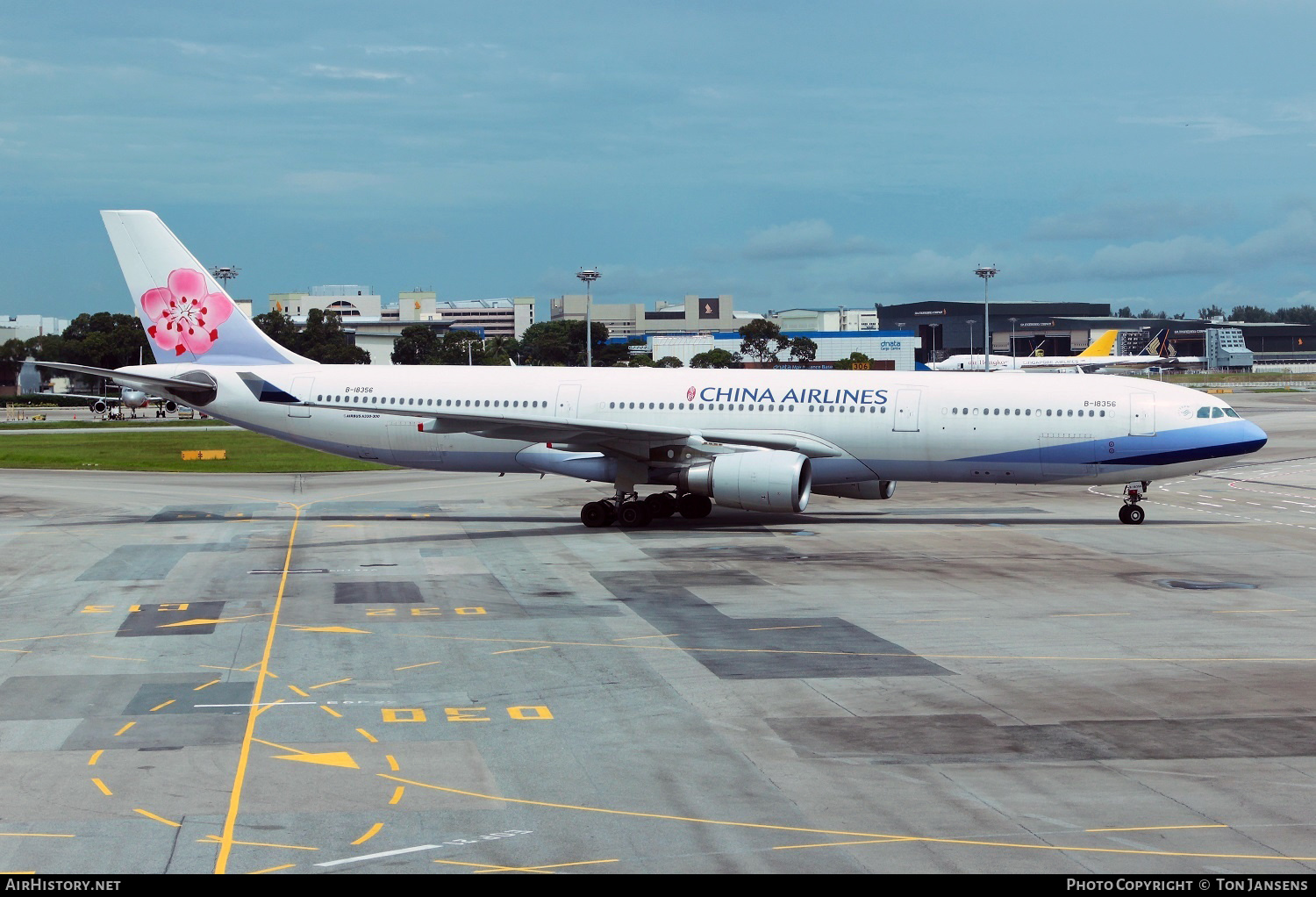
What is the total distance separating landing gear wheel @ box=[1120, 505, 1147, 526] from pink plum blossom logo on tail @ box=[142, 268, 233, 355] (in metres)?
31.1

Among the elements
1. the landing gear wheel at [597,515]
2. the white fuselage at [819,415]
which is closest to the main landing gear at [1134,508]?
the white fuselage at [819,415]

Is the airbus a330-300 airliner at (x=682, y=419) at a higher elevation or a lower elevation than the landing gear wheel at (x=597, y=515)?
higher

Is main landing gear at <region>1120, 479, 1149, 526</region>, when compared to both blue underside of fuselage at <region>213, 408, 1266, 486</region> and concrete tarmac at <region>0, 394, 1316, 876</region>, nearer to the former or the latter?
blue underside of fuselage at <region>213, 408, 1266, 486</region>

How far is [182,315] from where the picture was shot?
42781mm

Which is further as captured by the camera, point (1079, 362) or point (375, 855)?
point (1079, 362)

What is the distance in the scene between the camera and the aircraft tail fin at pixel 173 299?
140ft

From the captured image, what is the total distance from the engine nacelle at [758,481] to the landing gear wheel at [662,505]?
2.77 metres

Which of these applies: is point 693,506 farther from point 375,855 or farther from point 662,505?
point 375,855

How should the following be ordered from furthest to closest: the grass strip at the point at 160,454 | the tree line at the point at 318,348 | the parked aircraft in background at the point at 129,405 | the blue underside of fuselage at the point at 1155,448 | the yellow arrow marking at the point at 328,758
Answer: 1. the tree line at the point at 318,348
2. the parked aircraft in background at the point at 129,405
3. the grass strip at the point at 160,454
4. the blue underside of fuselage at the point at 1155,448
5. the yellow arrow marking at the point at 328,758

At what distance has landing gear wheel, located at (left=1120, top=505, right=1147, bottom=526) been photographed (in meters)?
Answer: 38.9

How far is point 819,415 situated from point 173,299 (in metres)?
22.8

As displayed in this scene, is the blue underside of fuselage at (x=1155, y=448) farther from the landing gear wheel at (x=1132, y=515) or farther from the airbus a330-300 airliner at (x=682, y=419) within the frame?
the landing gear wheel at (x=1132, y=515)

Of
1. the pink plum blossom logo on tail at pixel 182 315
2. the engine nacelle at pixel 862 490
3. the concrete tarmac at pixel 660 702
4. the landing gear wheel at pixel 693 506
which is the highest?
the pink plum blossom logo on tail at pixel 182 315

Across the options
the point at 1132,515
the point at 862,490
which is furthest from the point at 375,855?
the point at 1132,515
